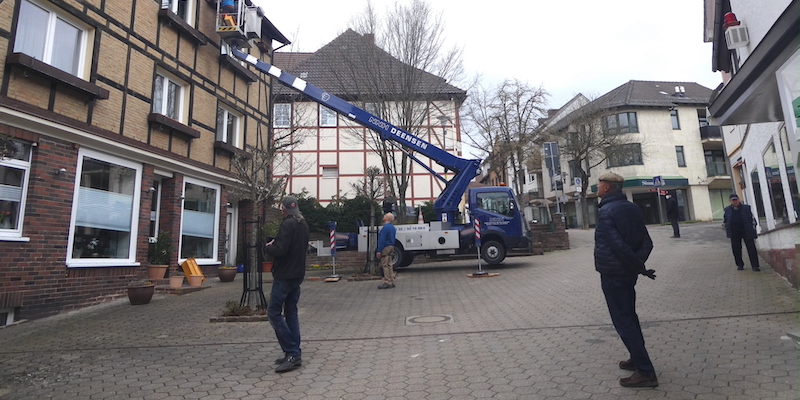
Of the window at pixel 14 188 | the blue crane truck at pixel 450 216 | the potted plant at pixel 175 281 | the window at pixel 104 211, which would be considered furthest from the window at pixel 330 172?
the window at pixel 14 188

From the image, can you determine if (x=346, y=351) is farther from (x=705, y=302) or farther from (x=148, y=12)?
(x=148, y=12)

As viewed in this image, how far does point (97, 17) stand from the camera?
8.73 meters

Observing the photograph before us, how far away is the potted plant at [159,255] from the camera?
390 inches

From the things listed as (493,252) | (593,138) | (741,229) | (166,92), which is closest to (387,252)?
(493,252)

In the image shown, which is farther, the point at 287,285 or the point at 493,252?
the point at 493,252

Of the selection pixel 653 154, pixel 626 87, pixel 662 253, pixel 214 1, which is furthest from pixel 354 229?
pixel 626 87

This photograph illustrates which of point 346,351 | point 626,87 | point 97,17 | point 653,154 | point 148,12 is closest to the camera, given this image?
point 346,351

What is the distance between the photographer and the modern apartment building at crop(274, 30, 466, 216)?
16.5 meters

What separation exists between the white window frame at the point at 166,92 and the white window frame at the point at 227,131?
5.15 ft

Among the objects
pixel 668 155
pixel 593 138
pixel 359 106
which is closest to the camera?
pixel 359 106

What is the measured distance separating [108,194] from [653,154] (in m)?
A: 34.8

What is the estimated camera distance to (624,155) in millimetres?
30047

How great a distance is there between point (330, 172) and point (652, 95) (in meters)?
27.2

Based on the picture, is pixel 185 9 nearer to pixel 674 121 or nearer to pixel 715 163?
pixel 674 121
